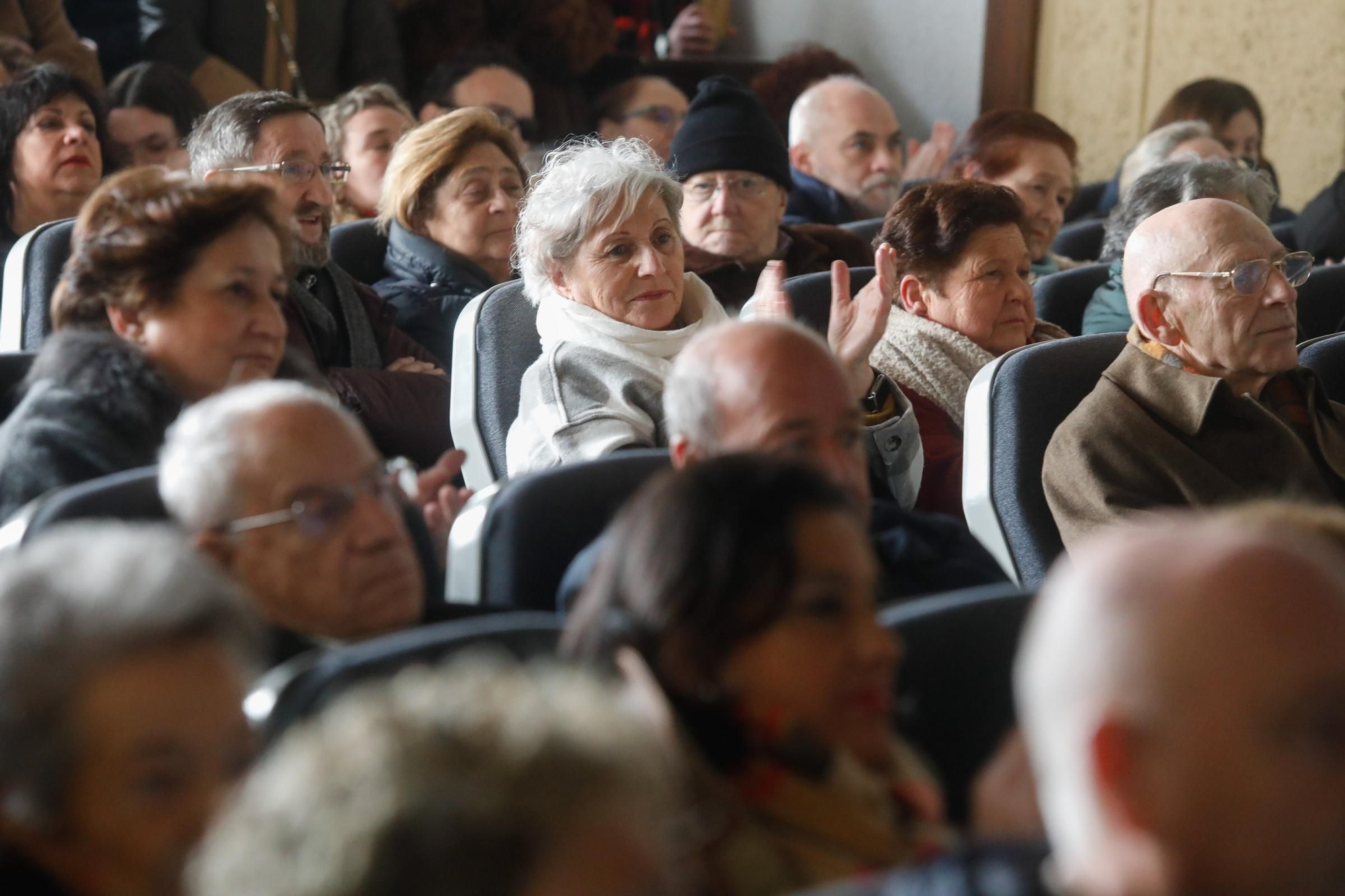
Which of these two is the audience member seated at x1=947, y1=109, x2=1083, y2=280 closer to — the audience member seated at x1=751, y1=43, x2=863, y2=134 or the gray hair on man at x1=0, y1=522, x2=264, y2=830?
the audience member seated at x1=751, y1=43, x2=863, y2=134

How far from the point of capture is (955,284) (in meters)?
3.10

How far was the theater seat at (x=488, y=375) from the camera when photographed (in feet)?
9.25

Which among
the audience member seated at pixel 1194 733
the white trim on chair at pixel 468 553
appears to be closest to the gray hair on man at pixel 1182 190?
the white trim on chair at pixel 468 553

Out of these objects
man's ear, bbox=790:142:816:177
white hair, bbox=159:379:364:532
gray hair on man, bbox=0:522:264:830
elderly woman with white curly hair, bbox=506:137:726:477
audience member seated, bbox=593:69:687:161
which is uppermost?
gray hair on man, bbox=0:522:264:830

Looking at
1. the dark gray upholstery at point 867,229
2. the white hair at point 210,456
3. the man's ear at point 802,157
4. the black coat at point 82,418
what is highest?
the white hair at point 210,456

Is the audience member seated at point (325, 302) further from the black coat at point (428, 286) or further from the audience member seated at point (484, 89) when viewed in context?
the audience member seated at point (484, 89)

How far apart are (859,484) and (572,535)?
1.18 ft

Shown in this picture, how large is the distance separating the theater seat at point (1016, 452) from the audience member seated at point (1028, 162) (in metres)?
1.63

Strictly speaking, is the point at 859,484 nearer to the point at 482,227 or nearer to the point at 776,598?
the point at 776,598

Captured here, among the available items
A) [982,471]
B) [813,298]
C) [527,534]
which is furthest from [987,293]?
[527,534]

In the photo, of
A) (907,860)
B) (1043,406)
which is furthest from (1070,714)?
(1043,406)

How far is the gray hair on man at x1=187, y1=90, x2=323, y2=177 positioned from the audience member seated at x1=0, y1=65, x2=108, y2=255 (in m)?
0.25

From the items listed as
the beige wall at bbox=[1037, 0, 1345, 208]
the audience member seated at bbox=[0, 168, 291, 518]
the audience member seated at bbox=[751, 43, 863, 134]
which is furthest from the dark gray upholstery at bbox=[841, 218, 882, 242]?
the beige wall at bbox=[1037, 0, 1345, 208]

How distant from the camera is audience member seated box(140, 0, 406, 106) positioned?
16.8 feet
